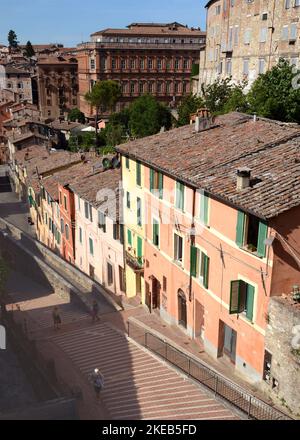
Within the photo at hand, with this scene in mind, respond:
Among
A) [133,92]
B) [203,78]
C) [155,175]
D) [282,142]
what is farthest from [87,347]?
[133,92]

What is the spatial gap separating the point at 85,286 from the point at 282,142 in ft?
56.3

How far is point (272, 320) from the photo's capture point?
56.5ft

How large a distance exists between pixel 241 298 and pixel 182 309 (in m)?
6.12

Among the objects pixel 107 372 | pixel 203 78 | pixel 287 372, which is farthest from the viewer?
pixel 203 78

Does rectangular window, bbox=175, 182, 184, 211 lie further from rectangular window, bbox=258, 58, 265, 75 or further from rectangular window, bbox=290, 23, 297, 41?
rectangular window, bbox=258, 58, 265, 75

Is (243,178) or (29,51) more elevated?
(29,51)

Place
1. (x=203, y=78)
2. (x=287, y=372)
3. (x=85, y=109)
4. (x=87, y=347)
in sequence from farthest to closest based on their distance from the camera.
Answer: (x=85, y=109)
(x=203, y=78)
(x=87, y=347)
(x=287, y=372)

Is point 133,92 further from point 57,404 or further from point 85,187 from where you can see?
point 57,404

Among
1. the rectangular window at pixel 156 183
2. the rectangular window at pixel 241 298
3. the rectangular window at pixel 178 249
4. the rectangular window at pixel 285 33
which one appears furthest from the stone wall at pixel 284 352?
the rectangular window at pixel 285 33

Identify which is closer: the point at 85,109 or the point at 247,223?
the point at 247,223

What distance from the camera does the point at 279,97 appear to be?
120ft

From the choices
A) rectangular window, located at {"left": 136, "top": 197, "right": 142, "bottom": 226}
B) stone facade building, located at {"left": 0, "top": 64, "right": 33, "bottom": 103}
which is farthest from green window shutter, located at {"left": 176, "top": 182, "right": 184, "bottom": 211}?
stone facade building, located at {"left": 0, "top": 64, "right": 33, "bottom": 103}

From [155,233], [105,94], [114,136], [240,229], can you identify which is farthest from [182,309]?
[105,94]

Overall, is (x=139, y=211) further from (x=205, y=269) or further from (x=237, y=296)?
(x=237, y=296)
